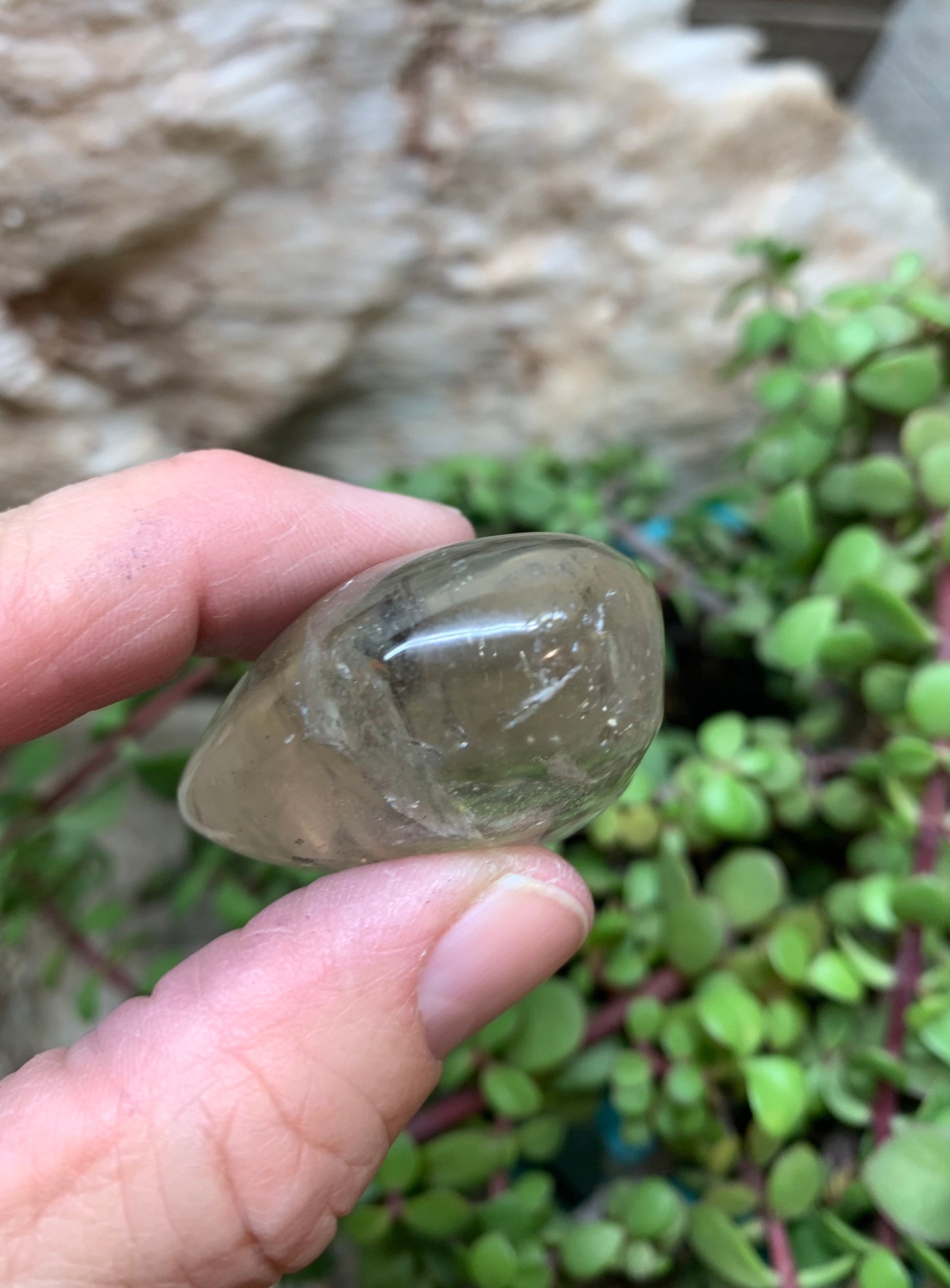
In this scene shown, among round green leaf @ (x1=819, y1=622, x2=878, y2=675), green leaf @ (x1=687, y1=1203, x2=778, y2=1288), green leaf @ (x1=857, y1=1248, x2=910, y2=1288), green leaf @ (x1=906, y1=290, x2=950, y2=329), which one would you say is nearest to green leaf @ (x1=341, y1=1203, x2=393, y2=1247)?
green leaf @ (x1=687, y1=1203, x2=778, y2=1288)

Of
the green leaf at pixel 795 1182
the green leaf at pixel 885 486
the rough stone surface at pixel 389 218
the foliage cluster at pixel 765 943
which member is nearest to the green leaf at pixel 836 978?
the foliage cluster at pixel 765 943

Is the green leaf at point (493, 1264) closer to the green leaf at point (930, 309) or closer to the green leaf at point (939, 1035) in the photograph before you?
the green leaf at point (939, 1035)

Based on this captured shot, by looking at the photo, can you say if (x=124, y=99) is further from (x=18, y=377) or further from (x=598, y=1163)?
(x=598, y=1163)

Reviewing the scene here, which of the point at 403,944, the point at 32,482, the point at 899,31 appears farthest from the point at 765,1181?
the point at 899,31

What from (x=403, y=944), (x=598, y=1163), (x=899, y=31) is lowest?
(x=598, y=1163)

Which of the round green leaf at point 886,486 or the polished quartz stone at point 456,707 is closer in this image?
the polished quartz stone at point 456,707
